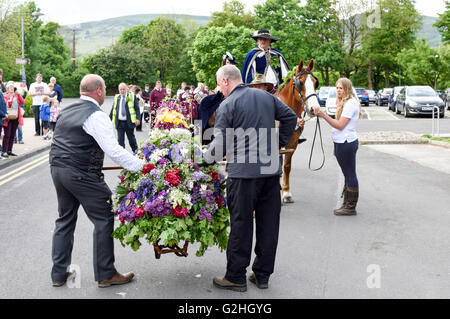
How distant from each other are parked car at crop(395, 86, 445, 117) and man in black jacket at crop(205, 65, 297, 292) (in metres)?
26.1

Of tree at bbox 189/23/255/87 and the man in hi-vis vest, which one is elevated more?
tree at bbox 189/23/255/87

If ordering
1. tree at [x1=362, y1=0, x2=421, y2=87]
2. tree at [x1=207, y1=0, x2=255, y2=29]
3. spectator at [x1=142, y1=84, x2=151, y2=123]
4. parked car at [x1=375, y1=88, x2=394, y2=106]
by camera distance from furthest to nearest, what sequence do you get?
tree at [x1=207, y1=0, x2=255, y2=29] < tree at [x1=362, y1=0, x2=421, y2=87] < parked car at [x1=375, y1=88, x2=394, y2=106] < spectator at [x1=142, y1=84, x2=151, y2=123]

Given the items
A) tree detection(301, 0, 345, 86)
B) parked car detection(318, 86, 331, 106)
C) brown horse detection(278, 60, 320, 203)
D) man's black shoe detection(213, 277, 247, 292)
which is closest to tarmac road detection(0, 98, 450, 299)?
man's black shoe detection(213, 277, 247, 292)

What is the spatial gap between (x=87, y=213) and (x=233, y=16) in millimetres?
82459

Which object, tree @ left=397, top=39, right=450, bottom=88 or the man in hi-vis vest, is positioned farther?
tree @ left=397, top=39, right=450, bottom=88

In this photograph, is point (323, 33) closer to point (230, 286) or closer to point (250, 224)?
point (250, 224)

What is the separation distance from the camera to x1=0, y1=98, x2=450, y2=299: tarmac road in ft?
16.1

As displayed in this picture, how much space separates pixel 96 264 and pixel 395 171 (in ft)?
28.5

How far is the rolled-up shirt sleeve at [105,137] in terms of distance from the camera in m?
4.75

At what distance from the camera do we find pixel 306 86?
26.0 ft

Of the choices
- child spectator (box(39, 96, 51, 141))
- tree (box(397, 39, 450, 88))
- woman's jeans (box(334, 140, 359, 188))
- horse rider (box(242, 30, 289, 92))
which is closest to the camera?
woman's jeans (box(334, 140, 359, 188))

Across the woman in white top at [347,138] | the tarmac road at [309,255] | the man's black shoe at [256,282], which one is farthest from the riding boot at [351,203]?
the man's black shoe at [256,282]

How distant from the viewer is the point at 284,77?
8.52 m

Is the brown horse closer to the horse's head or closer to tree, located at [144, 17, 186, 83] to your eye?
the horse's head
